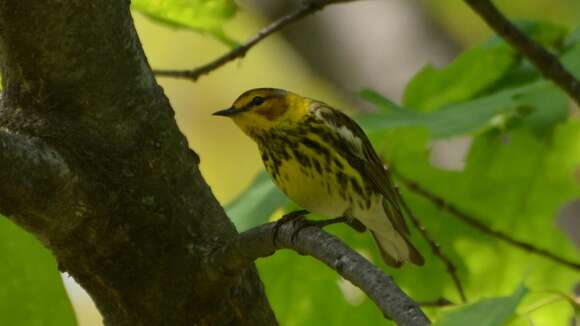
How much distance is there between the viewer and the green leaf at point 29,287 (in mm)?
1642

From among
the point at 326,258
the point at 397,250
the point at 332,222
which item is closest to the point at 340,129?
the point at 397,250

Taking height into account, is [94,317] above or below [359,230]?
above

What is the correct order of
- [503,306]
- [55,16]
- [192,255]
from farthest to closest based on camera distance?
[192,255], [55,16], [503,306]

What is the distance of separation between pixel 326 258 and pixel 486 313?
2.22ft

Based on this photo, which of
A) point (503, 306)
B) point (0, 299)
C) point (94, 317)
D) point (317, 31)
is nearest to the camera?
point (503, 306)

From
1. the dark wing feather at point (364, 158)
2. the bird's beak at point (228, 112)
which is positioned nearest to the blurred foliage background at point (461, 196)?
the dark wing feather at point (364, 158)

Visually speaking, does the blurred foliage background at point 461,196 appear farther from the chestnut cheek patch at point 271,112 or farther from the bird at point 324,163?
the chestnut cheek patch at point 271,112

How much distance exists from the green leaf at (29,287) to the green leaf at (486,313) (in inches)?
21.3

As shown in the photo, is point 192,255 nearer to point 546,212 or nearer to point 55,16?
point 55,16

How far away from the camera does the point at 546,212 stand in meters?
3.17

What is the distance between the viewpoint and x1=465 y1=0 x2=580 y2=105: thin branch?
279 centimetres

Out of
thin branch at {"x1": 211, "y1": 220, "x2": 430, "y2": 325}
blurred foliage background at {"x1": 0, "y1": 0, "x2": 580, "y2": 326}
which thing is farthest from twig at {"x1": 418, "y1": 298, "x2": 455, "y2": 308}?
thin branch at {"x1": 211, "y1": 220, "x2": 430, "y2": 325}

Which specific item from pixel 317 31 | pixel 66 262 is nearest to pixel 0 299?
pixel 66 262

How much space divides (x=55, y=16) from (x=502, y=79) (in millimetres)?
1329
